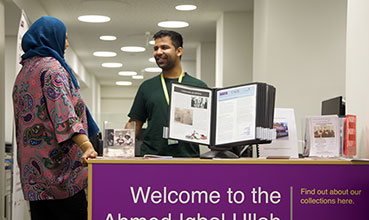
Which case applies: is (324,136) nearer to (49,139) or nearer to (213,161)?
(213,161)

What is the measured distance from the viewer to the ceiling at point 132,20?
7066 mm

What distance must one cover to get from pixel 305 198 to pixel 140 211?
0.67m

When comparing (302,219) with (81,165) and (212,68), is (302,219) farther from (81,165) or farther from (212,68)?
(212,68)

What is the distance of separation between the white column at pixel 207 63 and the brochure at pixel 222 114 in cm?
697

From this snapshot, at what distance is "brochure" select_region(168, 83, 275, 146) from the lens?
257cm

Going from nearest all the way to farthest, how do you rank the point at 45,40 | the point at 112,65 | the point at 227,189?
the point at 227,189
the point at 45,40
the point at 112,65

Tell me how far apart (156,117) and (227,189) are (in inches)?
47.4

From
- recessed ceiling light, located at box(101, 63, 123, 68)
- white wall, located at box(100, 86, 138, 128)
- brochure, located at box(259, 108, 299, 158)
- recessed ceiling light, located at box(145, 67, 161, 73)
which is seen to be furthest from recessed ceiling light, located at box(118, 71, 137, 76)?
brochure, located at box(259, 108, 299, 158)

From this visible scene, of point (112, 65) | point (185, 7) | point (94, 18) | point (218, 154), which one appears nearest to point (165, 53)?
point (218, 154)

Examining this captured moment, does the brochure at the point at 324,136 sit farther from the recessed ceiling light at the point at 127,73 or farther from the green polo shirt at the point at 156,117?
the recessed ceiling light at the point at 127,73

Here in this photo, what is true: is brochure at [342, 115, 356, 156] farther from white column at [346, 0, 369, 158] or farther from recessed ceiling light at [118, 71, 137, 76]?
recessed ceiling light at [118, 71, 137, 76]

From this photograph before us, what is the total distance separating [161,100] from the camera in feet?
11.2

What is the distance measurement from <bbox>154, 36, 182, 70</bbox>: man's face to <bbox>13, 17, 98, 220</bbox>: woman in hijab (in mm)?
903

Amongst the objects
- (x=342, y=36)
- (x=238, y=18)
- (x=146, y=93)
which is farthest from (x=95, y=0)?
(x=146, y=93)
